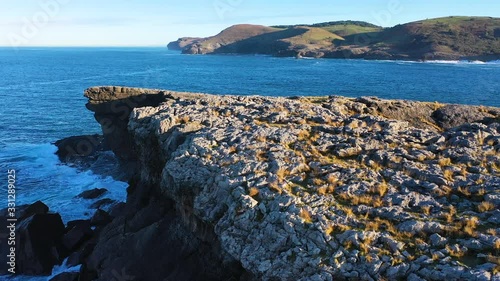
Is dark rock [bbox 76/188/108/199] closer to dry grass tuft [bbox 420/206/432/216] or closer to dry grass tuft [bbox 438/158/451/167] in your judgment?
dry grass tuft [bbox 438/158/451/167]

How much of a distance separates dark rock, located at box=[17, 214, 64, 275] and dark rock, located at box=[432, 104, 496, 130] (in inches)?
1266

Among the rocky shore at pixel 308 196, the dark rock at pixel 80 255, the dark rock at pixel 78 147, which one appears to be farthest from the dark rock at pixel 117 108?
the dark rock at pixel 80 255

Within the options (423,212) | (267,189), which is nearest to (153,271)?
(267,189)

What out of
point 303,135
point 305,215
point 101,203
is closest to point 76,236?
point 101,203

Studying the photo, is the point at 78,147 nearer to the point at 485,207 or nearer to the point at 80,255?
the point at 80,255

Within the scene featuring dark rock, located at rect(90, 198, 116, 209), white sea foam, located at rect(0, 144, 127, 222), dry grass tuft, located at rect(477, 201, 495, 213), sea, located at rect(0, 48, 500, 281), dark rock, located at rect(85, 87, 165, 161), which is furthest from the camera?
dark rock, located at rect(85, 87, 165, 161)

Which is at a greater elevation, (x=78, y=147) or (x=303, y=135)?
(x=303, y=135)

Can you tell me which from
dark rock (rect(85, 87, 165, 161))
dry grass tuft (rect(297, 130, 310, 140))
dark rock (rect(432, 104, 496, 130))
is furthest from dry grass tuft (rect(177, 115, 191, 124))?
dark rock (rect(432, 104, 496, 130))

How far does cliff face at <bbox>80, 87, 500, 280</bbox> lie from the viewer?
15539 mm

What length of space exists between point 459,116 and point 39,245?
34.6m

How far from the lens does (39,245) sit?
29391 millimetres

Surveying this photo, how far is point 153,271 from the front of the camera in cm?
2252

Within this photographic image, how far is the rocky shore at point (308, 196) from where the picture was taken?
15.5 m

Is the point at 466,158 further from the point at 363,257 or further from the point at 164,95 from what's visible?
the point at 164,95
